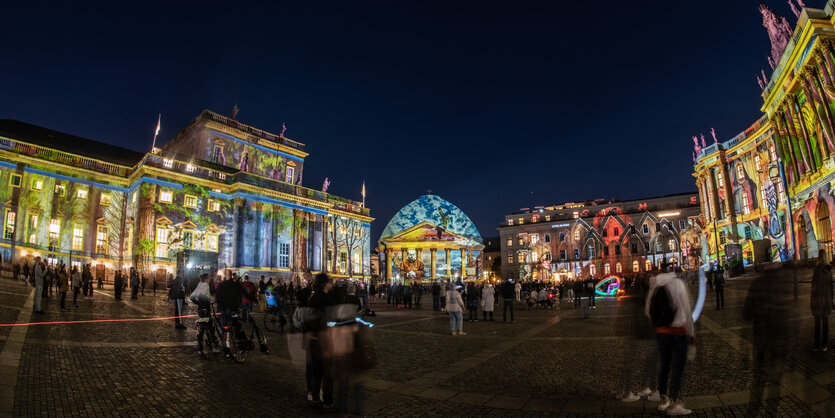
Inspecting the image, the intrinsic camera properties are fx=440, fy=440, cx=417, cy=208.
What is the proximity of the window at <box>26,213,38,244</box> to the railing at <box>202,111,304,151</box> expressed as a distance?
53.1 ft

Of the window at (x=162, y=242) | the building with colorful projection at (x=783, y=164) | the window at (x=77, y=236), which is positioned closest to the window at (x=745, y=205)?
the building with colorful projection at (x=783, y=164)

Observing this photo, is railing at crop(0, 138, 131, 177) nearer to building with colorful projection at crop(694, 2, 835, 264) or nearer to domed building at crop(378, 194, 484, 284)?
domed building at crop(378, 194, 484, 284)

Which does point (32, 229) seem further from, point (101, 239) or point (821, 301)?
point (821, 301)

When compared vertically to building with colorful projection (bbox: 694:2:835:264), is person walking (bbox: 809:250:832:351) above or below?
below

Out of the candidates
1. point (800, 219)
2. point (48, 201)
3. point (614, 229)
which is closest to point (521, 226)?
point (614, 229)

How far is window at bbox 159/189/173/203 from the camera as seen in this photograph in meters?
34.3

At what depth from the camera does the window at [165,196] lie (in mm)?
34281

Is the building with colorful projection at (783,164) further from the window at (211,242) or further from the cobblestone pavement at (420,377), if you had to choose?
the window at (211,242)

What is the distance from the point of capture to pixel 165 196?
1362 inches

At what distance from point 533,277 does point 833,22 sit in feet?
179

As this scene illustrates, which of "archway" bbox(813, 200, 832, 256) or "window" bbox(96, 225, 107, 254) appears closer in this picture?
"archway" bbox(813, 200, 832, 256)

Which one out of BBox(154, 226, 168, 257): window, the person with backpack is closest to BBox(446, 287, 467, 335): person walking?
the person with backpack

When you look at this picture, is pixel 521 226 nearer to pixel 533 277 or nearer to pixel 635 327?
pixel 533 277

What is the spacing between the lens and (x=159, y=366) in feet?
24.7
